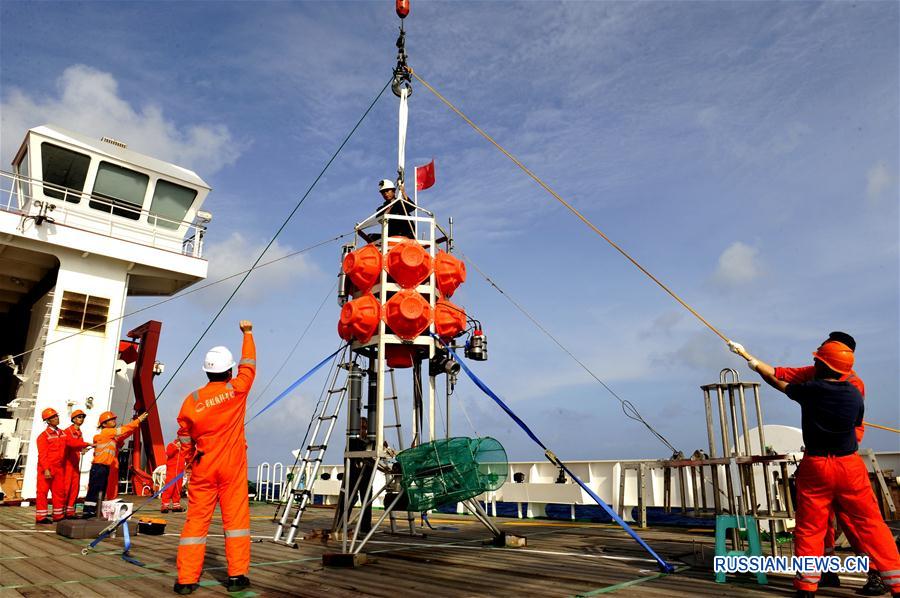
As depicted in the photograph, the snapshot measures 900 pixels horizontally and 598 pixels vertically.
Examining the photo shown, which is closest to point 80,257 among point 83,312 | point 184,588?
point 83,312

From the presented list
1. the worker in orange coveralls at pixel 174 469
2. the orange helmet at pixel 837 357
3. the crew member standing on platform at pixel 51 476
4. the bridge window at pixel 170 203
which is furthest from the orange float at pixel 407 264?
the bridge window at pixel 170 203

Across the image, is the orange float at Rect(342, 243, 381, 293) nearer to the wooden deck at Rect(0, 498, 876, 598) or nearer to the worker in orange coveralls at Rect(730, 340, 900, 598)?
the wooden deck at Rect(0, 498, 876, 598)

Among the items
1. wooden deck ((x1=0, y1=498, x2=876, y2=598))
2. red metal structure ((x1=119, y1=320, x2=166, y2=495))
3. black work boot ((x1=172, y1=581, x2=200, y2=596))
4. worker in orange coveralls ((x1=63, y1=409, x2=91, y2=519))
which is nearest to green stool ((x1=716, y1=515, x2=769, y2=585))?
wooden deck ((x1=0, y1=498, x2=876, y2=598))

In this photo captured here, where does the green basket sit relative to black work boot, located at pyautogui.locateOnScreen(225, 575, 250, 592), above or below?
above

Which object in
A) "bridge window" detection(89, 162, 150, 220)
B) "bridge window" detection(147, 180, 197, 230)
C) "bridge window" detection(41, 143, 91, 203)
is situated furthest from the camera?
"bridge window" detection(147, 180, 197, 230)

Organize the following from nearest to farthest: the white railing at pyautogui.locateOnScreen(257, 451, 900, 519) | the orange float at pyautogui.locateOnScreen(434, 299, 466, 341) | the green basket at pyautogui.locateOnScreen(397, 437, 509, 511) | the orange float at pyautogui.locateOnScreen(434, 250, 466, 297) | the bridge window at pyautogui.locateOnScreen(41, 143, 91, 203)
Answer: the green basket at pyautogui.locateOnScreen(397, 437, 509, 511)
the orange float at pyautogui.locateOnScreen(434, 299, 466, 341)
the orange float at pyautogui.locateOnScreen(434, 250, 466, 297)
the white railing at pyautogui.locateOnScreen(257, 451, 900, 519)
the bridge window at pyautogui.locateOnScreen(41, 143, 91, 203)

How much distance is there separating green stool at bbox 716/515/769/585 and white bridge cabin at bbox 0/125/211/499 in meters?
15.7

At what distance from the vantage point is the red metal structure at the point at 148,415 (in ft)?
62.3

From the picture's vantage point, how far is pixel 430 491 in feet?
24.9

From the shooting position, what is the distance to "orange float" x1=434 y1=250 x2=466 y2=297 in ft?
30.2

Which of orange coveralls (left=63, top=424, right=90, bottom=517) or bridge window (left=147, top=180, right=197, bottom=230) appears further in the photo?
bridge window (left=147, top=180, right=197, bottom=230)

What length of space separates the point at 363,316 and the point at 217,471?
3.43 metres

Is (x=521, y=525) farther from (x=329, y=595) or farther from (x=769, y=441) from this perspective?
(x=329, y=595)

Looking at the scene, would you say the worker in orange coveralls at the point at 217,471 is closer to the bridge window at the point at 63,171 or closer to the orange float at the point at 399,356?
the orange float at the point at 399,356
